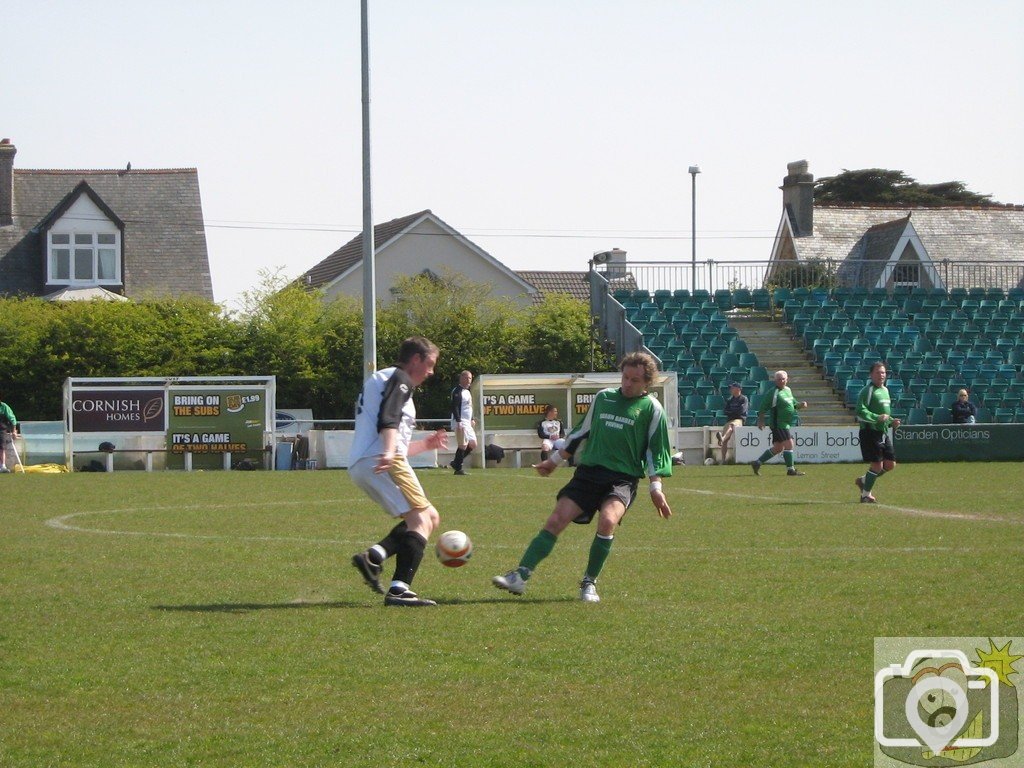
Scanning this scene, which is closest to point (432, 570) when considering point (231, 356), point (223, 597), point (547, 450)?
point (223, 597)

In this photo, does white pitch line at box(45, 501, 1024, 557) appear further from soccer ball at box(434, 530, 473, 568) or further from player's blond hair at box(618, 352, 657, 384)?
player's blond hair at box(618, 352, 657, 384)

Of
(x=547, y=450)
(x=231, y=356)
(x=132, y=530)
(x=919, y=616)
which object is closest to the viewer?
(x=919, y=616)

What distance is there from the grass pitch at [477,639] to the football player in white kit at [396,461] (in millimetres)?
306

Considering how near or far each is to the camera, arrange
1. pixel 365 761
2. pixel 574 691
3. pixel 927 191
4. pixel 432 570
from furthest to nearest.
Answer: pixel 927 191, pixel 432 570, pixel 574 691, pixel 365 761

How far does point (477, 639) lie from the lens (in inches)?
306

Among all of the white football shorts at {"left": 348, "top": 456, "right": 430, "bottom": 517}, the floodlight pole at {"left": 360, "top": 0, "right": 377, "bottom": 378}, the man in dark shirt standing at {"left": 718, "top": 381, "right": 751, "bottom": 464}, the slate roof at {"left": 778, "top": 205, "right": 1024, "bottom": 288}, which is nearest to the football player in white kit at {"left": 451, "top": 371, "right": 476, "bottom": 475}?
the floodlight pole at {"left": 360, "top": 0, "right": 377, "bottom": 378}

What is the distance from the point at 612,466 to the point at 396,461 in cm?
151

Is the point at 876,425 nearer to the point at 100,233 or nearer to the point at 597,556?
the point at 597,556

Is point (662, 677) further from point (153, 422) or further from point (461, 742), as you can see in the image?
point (153, 422)

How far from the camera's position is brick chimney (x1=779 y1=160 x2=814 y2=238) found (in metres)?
56.9

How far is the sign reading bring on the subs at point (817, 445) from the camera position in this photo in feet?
100

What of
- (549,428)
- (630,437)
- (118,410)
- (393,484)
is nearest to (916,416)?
(549,428)

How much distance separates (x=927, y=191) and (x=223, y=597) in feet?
259

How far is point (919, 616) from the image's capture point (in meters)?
8.30
